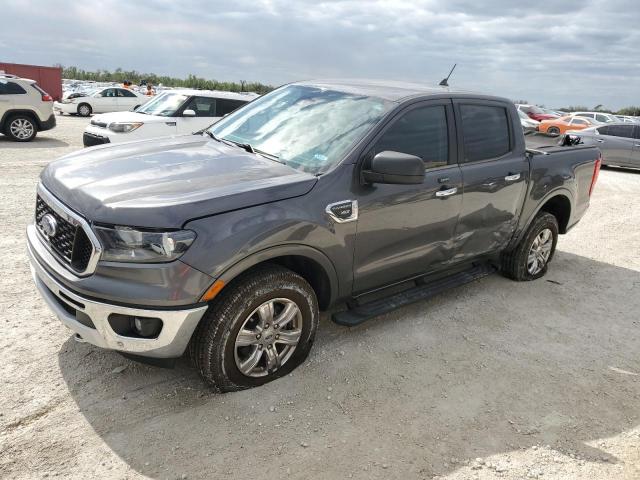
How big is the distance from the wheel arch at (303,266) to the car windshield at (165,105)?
8330 millimetres

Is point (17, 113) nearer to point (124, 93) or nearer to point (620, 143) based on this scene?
point (124, 93)

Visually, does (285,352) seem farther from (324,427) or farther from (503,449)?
(503,449)

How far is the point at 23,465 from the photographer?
8.05 ft

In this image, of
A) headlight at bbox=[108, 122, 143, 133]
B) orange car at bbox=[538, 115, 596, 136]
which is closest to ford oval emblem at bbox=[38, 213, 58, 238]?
headlight at bbox=[108, 122, 143, 133]

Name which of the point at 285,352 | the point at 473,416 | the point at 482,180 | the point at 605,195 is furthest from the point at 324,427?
the point at 605,195

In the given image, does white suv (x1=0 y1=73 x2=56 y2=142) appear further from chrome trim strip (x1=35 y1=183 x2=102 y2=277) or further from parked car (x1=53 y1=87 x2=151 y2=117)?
chrome trim strip (x1=35 y1=183 x2=102 y2=277)

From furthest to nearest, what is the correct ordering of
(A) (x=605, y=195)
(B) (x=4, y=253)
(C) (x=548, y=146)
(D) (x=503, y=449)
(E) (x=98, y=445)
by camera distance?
(A) (x=605, y=195) < (C) (x=548, y=146) < (B) (x=4, y=253) < (D) (x=503, y=449) < (E) (x=98, y=445)

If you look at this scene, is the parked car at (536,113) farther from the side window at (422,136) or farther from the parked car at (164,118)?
the side window at (422,136)

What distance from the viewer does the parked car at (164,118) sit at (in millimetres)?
9883

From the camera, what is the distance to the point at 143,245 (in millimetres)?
2570

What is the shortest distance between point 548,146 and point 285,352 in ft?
12.4

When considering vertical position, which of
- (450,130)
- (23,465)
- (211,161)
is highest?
(450,130)

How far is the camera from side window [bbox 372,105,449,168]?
11.5 feet

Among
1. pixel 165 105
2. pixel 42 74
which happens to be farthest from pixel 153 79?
pixel 165 105
